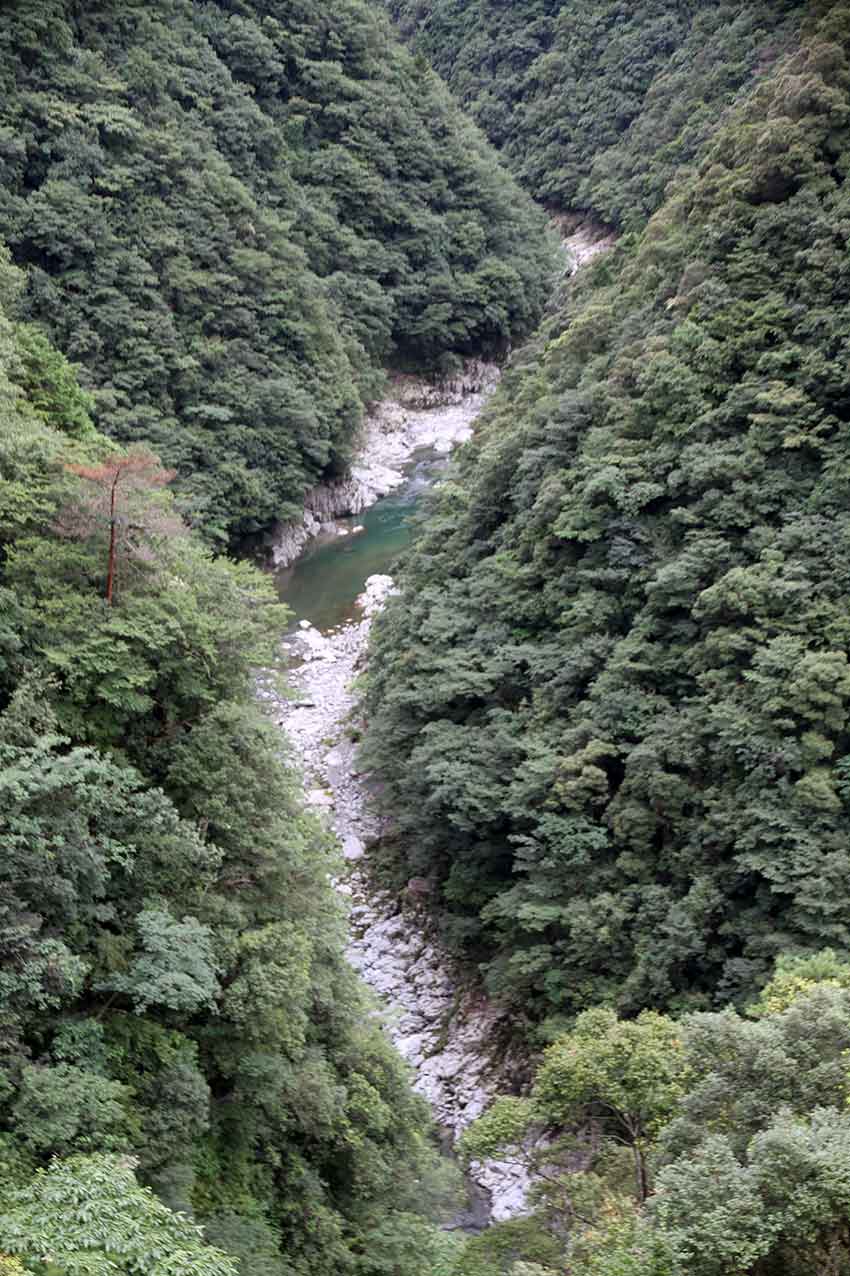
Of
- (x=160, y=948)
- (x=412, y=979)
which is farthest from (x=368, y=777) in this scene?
(x=160, y=948)

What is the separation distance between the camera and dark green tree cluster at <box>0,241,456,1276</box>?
28.8 feet

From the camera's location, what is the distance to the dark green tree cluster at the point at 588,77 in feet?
160

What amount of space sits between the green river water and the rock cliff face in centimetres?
52

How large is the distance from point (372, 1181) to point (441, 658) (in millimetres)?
11413

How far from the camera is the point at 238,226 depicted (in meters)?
38.3

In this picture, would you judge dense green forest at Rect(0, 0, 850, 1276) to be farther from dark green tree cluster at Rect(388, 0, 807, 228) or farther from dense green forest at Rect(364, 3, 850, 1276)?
dark green tree cluster at Rect(388, 0, 807, 228)

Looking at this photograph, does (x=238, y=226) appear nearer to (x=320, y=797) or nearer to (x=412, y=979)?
(x=320, y=797)

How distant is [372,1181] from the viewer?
11922 millimetres

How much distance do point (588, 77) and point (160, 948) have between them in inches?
2915

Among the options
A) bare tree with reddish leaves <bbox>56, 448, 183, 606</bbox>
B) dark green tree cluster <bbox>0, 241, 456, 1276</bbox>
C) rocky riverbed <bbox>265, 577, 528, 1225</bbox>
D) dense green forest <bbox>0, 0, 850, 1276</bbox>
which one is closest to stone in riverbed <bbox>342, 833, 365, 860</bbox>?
rocky riverbed <bbox>265, 577, 528, 1225</bbox>

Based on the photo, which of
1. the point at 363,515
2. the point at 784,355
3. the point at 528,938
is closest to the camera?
the point at 528,938

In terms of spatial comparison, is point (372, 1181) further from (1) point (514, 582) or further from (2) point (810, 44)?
(2) point (810, 44)

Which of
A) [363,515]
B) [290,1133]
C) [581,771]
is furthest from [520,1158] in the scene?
[363,515]

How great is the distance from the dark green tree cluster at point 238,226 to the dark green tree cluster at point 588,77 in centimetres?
1135
